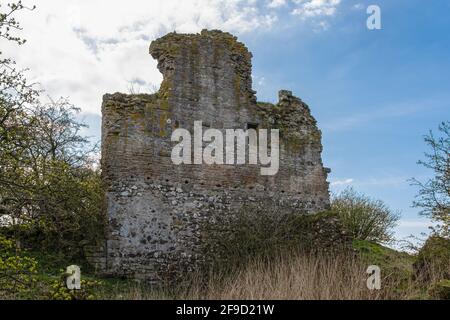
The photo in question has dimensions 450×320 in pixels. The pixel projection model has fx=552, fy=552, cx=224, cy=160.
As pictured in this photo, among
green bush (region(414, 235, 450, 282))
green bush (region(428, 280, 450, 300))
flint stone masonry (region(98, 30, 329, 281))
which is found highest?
flint stone masonry (region(98, 30, 329, 281))

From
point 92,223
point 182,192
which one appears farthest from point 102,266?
point 182,192

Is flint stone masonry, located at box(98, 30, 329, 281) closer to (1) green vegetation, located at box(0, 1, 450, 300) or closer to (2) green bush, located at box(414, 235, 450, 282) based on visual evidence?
(1) green vegetation, located at box(0, 1, 450, 300)

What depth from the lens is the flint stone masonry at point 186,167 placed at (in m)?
14.2

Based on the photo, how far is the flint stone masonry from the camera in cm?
1418

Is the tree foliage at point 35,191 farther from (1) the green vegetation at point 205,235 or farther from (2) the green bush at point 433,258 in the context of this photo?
(2) the green bush at point 433,258

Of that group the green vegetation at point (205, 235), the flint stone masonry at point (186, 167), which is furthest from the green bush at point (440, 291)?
the flint stone masonry at point (186, 167)

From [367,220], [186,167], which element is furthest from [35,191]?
[367,220]

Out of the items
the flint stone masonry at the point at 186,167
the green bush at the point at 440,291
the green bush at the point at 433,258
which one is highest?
the flint stone masonry at the point at 186,167

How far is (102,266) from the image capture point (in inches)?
537

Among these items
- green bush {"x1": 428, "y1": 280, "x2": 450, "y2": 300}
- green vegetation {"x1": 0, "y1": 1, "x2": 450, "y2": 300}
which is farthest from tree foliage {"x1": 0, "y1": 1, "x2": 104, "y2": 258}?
green bush {"x1": 428, "y1": 280, "x2": 450, "y2": 300}

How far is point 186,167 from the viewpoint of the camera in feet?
49.4

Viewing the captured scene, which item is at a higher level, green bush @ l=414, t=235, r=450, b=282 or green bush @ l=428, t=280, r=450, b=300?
green bush @ l=414, t=235, r=450, b=282
